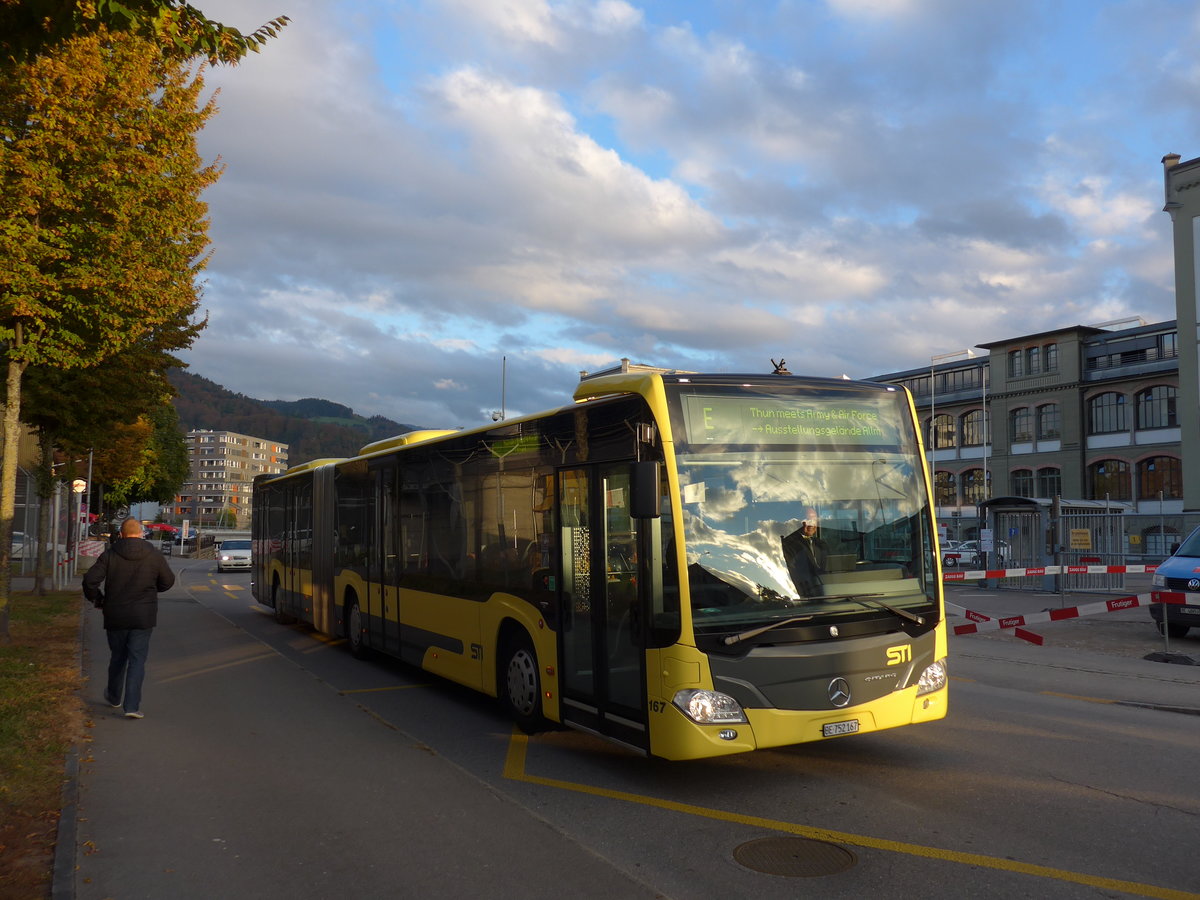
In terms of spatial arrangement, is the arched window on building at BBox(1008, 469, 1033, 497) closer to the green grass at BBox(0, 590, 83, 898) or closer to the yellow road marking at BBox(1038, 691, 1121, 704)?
the yellow road marking at BBox(1038, 691, 1121, 704)

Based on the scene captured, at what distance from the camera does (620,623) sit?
22.2 feet

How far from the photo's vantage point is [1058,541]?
24625mm

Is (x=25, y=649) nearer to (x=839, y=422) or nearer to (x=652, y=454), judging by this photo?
(x=652, y=454)

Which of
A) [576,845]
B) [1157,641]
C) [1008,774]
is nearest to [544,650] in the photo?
[576,845]

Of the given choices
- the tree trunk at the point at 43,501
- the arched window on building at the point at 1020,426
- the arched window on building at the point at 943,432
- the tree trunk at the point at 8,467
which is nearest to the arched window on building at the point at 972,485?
the arched window on building at the point at 943,432

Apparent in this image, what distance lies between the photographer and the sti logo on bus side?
6.63m

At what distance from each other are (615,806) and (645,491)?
1992 mm

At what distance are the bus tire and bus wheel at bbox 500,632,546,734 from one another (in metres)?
10.4

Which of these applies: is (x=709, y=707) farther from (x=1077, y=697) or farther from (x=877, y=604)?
(x=1077, y=697)

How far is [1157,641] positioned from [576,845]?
43.1 feet

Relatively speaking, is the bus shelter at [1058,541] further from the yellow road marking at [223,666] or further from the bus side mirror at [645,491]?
the bus side mirror at [645,491]

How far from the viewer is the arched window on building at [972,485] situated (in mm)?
68250

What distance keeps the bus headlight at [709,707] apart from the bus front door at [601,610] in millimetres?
413

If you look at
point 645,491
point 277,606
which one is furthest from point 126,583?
point 277,606
